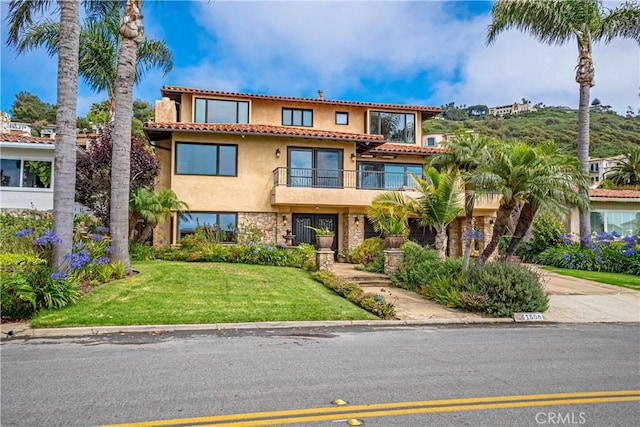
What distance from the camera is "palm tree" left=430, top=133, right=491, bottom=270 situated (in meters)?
12.9

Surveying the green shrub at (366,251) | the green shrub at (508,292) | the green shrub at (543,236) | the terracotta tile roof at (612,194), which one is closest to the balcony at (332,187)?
the green shrub at (366,251)

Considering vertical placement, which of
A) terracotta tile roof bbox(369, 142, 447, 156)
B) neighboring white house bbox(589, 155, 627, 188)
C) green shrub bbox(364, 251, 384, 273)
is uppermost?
neighboring white house bbox(589, 155, 627, 188)

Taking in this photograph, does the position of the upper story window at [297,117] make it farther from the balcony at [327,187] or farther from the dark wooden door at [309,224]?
the dark wooden door at [309,224]

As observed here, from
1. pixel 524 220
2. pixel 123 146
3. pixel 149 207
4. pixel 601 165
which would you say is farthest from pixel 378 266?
pixel 601 165

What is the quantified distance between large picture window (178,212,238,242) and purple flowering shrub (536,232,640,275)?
15.0m

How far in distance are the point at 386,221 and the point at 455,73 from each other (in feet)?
58.4

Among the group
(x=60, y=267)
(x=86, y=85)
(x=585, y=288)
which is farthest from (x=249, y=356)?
(x=86, y=85)

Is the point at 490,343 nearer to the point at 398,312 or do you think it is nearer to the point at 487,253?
the point at 398,312

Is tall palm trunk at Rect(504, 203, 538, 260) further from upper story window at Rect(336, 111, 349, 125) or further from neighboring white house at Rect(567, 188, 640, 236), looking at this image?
neighboring white house at Rect(567, 188, 640, 236)

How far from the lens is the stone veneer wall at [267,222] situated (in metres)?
20.8

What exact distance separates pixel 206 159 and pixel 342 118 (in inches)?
317

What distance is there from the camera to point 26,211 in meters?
17.6

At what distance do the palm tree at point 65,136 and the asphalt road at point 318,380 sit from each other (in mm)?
3281

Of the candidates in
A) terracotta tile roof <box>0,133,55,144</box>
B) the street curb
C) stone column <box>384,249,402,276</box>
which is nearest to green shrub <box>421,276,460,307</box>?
the street curb
